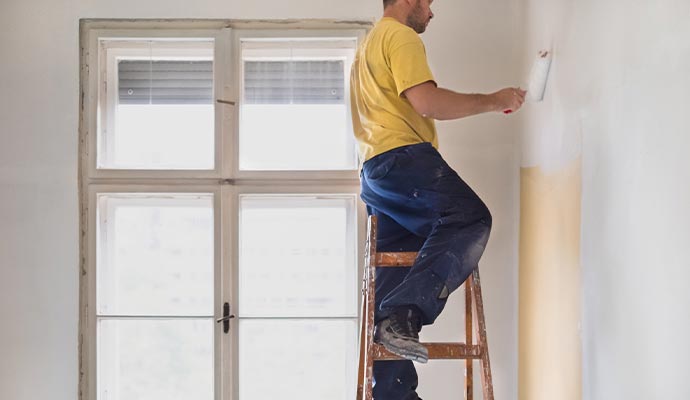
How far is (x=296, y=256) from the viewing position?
2.63m

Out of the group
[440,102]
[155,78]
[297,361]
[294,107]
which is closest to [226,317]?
[297,361]

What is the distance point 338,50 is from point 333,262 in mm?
843

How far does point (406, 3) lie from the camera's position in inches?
77.9

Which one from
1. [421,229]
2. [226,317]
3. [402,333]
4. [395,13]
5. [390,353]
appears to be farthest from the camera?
[226,317]

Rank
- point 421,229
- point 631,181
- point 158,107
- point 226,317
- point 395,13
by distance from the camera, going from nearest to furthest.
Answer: point 631,181
point 421,229
point 395,13
point 226,317
point 158,107

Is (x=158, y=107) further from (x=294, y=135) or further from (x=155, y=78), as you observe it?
(x=294, y=135)

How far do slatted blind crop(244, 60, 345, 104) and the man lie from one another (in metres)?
0.57

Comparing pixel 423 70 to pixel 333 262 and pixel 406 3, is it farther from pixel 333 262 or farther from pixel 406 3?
pixel 333 262

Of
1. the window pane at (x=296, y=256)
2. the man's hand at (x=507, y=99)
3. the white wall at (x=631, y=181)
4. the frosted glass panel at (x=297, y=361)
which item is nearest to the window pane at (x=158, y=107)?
the window pane at (x=296, y=256)

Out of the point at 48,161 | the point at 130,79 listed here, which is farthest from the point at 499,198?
the point at 48,161

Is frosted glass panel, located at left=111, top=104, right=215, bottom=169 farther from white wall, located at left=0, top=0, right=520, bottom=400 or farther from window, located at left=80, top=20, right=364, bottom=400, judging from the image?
white wall, located at left=0, top=0, right=520, bottom=400

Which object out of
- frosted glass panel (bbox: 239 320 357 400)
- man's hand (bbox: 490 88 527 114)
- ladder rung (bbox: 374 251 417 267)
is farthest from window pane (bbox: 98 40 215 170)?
man's hand (bbox: 490 88 527 114)

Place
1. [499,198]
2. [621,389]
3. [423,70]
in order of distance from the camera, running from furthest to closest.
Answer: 1. [499,198]
2. [423,70]
3. [621,389]

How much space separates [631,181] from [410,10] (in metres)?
0.90
